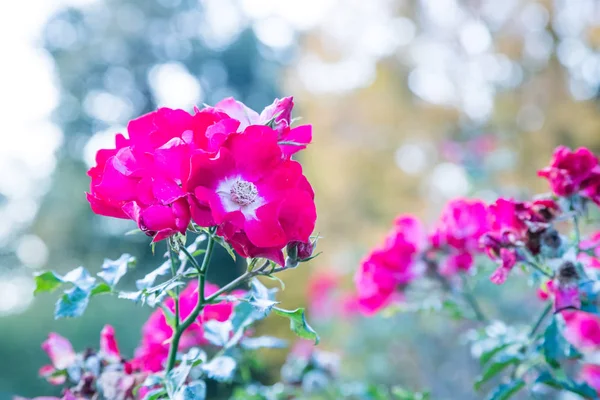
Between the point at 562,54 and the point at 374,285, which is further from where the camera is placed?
the point at 562,54

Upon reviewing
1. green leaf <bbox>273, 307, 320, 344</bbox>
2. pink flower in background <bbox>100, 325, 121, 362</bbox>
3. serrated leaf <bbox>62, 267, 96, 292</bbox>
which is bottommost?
pink flower in background <bbox>100, 325, 121, 362</bbox>

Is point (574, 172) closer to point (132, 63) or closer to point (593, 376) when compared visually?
point (593, 376)

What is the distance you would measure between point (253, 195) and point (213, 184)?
48 millimetres

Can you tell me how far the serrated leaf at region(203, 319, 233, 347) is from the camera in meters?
0.84

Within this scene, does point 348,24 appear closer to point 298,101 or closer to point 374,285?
point 298,101

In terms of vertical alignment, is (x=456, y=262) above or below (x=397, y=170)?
above

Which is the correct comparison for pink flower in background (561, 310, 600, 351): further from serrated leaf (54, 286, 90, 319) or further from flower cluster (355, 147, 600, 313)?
serrated leaf (54, 286, 90, 319)

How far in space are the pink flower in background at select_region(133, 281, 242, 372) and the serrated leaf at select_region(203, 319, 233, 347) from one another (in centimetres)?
2

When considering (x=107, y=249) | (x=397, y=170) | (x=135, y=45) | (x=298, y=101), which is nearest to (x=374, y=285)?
(x=397, y=170)

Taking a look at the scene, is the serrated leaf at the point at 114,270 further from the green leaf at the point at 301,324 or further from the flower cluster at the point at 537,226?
the flower cluster at the point at 537,226

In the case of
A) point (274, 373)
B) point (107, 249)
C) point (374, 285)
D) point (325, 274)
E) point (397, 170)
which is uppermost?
point (374, 285)

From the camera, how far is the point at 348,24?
5438 mm

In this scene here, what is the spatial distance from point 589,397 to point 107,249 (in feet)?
25.9

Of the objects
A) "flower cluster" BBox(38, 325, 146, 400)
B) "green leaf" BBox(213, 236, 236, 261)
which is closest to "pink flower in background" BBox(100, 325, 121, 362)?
"flower cluster" BBox(38, 325, 146, 400)
